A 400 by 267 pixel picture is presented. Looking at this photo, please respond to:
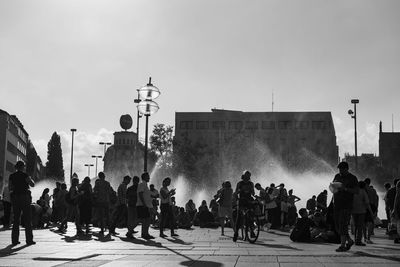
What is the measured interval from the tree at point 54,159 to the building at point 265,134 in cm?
2578

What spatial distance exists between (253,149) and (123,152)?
59607 millimetres

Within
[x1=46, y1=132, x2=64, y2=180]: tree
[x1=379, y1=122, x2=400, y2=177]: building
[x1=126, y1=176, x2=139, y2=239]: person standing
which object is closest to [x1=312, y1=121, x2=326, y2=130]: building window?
[x1=379, y1=122, x2=400, y2=177]: building

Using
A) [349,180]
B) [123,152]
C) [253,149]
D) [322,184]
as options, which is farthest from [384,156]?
[349,180]

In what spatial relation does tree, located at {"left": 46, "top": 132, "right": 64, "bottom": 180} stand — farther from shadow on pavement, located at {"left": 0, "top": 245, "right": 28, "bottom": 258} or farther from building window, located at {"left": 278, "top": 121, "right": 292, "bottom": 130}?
shadow on pavement, located at {"left": 0, "top": 245, "right": 28, "bottom": 258}

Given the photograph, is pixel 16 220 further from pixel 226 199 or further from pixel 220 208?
pixel 220 208

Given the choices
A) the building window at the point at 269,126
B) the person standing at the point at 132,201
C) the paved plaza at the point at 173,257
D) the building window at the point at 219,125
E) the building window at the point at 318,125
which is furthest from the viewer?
the building window at the point at 219,125

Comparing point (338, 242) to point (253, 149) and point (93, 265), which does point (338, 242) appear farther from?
point (253, 149)

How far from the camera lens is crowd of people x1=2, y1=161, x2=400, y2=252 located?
45.2 feet

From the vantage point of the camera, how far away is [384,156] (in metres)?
160

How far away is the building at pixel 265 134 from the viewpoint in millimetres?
125812

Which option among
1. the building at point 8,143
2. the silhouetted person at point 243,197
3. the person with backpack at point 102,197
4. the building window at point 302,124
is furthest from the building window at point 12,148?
the silhouetted person at point 243,197

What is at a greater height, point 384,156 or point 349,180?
point 384,156

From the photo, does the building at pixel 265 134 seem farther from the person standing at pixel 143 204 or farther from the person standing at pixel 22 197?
the person standing at pixel 22 197

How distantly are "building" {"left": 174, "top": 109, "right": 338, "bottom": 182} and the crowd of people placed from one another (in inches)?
3855
